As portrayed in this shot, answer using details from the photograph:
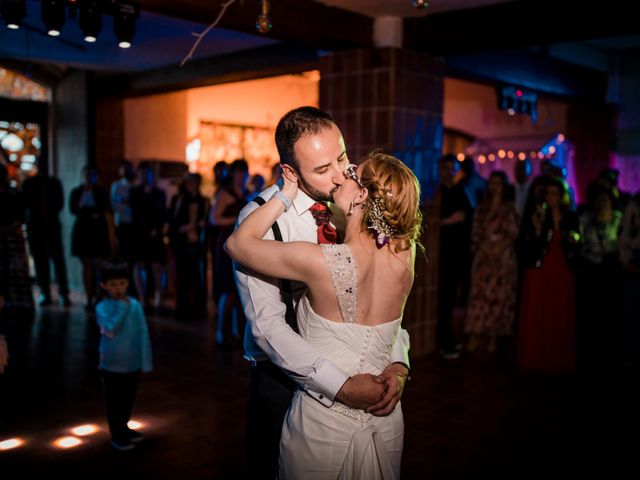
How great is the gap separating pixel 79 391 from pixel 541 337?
11.4 ft

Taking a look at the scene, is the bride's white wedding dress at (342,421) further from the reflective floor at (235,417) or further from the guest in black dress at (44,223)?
the guest in black dress at (44,223)

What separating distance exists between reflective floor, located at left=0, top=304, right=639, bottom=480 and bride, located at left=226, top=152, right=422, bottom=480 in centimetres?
141

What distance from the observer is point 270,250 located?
172cm

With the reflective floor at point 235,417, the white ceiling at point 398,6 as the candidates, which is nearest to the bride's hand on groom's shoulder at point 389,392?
the reflective floor at point 235,417

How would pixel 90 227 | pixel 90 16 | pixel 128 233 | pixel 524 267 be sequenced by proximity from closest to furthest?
pixel 90 16 → pixel 524 267 → pixel 128 233 → pixel 90 227

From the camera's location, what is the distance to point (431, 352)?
5.35 metres

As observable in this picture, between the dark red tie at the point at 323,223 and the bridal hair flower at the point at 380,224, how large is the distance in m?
0.32

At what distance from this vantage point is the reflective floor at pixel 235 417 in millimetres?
3104

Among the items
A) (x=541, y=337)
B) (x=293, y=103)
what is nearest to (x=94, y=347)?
(x=541, y=337)

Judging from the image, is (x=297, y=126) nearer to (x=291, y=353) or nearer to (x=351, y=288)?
(x=351, y=288)

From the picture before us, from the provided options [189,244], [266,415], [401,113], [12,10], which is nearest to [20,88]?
[189,244]

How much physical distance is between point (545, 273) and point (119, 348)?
10.7ft

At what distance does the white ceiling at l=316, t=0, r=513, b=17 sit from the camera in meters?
4.34

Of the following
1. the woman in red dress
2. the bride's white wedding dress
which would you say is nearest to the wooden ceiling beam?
the woman in red dress
